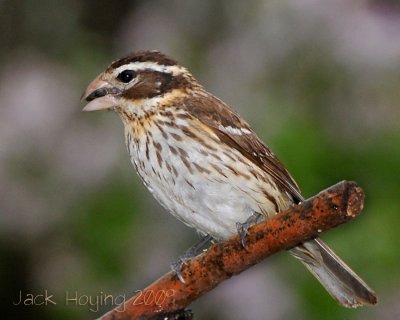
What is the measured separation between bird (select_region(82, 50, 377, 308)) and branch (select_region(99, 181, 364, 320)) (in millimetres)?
1081

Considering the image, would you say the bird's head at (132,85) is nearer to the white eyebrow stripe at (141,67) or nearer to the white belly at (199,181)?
the white eyebrow stripe at (141,67)

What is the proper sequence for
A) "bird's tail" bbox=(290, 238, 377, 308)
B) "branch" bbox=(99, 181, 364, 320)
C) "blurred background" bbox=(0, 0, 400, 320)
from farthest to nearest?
"blurred background" bbox=(0, 0, 400, 320)
"bird's tail" bbox=(290, 238, 377, 308)
"branch" bbox=(99, 181, 364, 320)

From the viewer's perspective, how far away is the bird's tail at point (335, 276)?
Answer: 4.58m

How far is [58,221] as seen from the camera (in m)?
6.71

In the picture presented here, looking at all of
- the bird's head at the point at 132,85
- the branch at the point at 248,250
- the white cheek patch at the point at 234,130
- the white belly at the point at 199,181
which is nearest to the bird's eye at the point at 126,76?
the bird's head at the point at 132,85

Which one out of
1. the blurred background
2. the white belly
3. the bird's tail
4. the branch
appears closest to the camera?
the branch

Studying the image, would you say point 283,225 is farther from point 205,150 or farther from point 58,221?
point 58,221

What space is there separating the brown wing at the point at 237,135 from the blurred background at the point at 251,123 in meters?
0.67

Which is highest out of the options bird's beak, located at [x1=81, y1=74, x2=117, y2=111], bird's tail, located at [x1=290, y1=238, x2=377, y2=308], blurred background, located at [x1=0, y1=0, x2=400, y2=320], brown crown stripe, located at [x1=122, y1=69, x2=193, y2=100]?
bird's beak, located at [x1=81, y1=74, x2=117, y2=111]

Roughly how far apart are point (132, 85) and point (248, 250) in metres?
1.60

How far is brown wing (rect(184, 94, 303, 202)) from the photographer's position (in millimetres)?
5133

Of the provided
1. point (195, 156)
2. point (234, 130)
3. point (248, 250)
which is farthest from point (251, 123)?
point (248, 250)

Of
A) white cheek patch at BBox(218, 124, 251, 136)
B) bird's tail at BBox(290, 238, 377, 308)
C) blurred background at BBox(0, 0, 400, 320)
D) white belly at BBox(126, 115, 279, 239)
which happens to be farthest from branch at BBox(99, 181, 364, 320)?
Result: blurred background at BBox(0, 0, 400, 320)

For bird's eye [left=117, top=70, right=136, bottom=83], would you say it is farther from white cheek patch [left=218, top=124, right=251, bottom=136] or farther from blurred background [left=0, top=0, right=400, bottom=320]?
blurred background [left=0, top=0, right=400, bottom=320]
